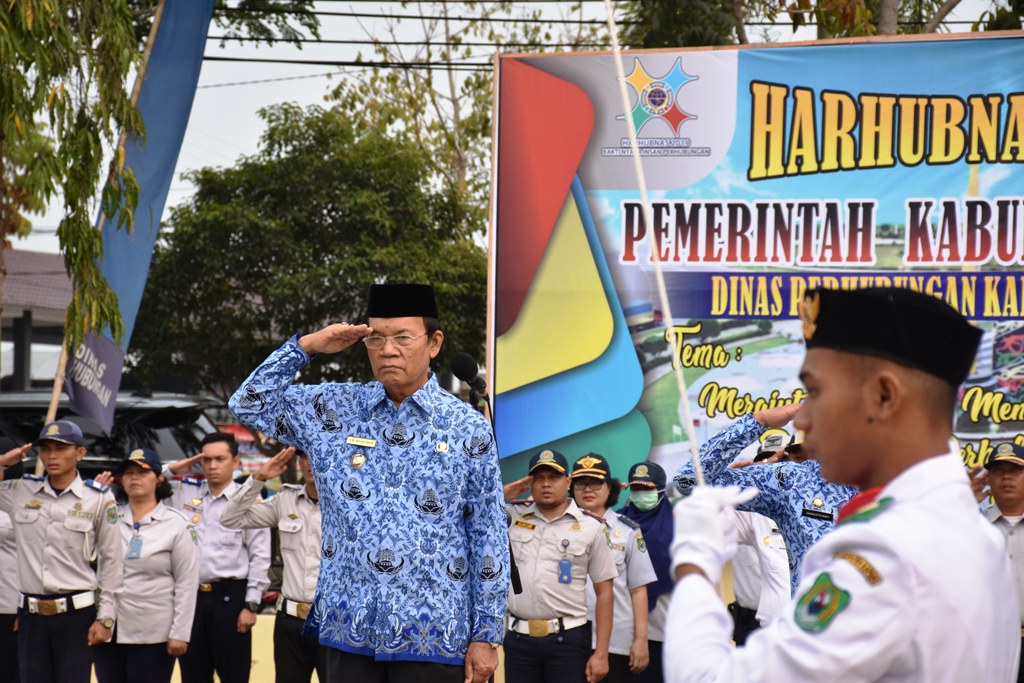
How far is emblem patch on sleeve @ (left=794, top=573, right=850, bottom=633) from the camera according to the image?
1.70m

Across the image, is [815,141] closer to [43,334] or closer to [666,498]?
[666,498]

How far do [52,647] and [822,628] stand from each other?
21.3ft

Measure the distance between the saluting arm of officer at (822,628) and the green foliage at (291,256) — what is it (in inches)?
595

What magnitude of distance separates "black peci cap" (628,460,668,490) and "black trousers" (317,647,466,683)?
12.4ft

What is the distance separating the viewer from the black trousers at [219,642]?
8164 mm

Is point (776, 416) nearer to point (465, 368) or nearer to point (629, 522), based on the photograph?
point (465, 368)

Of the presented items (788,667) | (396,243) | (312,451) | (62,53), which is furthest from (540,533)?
(396,243)

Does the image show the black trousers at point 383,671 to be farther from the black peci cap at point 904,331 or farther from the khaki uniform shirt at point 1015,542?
the khaki uniform shirt at point 1015,542

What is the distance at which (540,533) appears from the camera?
22.9ft

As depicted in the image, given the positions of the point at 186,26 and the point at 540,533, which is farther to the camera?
the point at 186,26

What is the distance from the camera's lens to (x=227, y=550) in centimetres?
841

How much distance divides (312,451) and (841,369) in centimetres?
264

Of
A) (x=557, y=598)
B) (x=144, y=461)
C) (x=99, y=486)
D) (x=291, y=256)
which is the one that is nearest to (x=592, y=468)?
(x=557, y=598)

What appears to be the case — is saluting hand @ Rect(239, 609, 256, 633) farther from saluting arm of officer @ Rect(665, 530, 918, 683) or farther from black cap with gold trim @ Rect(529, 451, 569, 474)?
saluting arm of officer @ Rect(665, 530, 918, 683)
